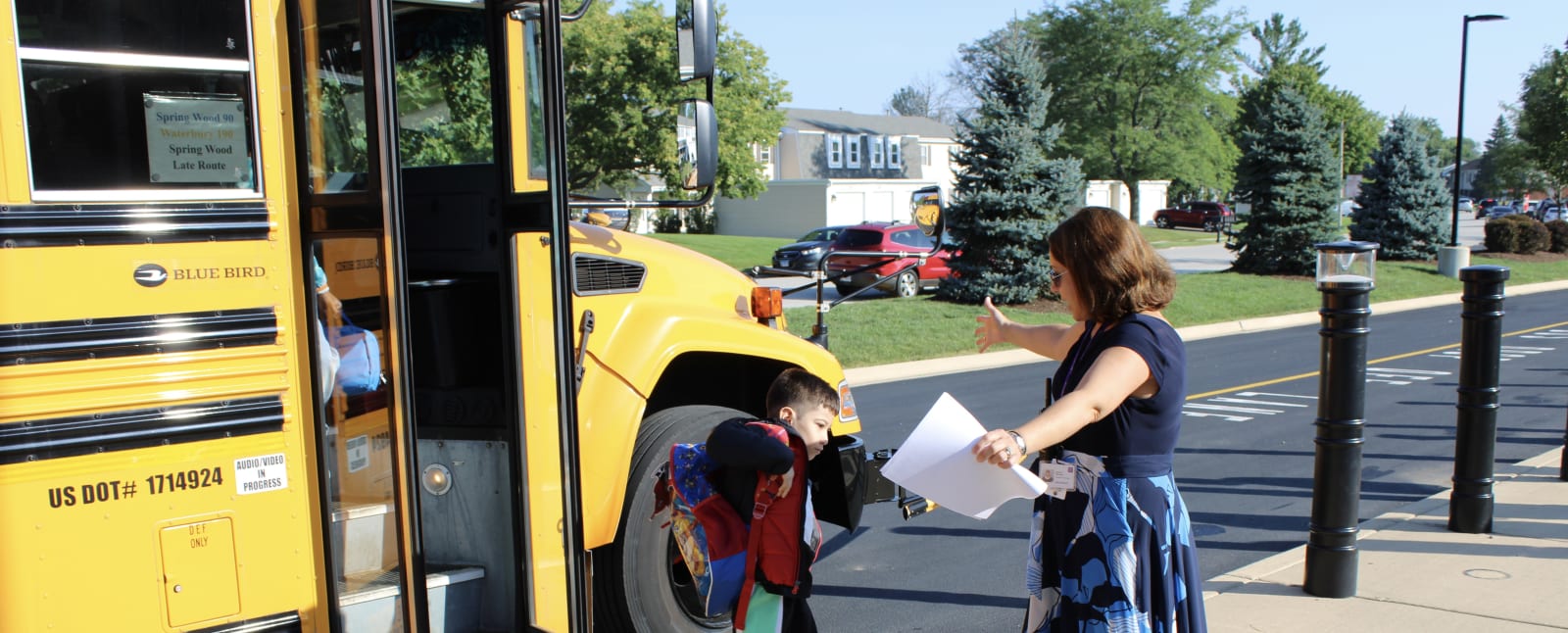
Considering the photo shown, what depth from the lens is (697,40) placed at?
3.39m

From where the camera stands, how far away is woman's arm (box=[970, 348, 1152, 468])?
2627 millimetres

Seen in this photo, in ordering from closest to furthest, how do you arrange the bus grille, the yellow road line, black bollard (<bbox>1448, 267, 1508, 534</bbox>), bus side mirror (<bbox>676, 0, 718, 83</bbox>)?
bus side mirror (<bbox>676, 0, 718, 83</bbox>), the bus grille, black bollard (<bbox>1448, 267, 1508, 534</bbox>), the yellow road line

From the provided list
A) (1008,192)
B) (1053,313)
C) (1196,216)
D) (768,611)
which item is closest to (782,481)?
(768,611)

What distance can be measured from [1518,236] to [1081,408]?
114 feet

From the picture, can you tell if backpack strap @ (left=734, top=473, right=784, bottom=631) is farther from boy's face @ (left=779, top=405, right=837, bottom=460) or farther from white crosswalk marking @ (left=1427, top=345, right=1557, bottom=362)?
white crosswalk marking @ (left=1427, top=345, right=1557, bottom=362)

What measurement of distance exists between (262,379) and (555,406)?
0.83 m

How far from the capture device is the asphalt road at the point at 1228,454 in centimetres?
518

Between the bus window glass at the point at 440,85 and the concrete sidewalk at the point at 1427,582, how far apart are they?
3372 millimetres

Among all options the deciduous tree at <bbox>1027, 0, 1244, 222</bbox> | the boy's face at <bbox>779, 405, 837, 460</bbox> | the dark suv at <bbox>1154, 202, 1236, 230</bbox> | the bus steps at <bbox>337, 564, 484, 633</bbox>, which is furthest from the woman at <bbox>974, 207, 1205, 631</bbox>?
the dark suv at <bbox>1154, 202, 1236, 230</bbox>

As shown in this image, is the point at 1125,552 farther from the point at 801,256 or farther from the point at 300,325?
the point at 801,256

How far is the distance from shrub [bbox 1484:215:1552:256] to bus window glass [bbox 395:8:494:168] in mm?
34668

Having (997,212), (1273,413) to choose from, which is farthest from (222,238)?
(997,212)

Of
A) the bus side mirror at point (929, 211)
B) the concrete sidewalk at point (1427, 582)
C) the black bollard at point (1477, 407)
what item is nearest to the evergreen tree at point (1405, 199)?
the concrete sidewalk at point (1427, 582)

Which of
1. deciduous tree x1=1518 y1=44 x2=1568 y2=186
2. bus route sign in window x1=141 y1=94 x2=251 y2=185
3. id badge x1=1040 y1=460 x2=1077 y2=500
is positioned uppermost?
deciduous tree x1=1518 y1=44 x2=1568 y2=186
